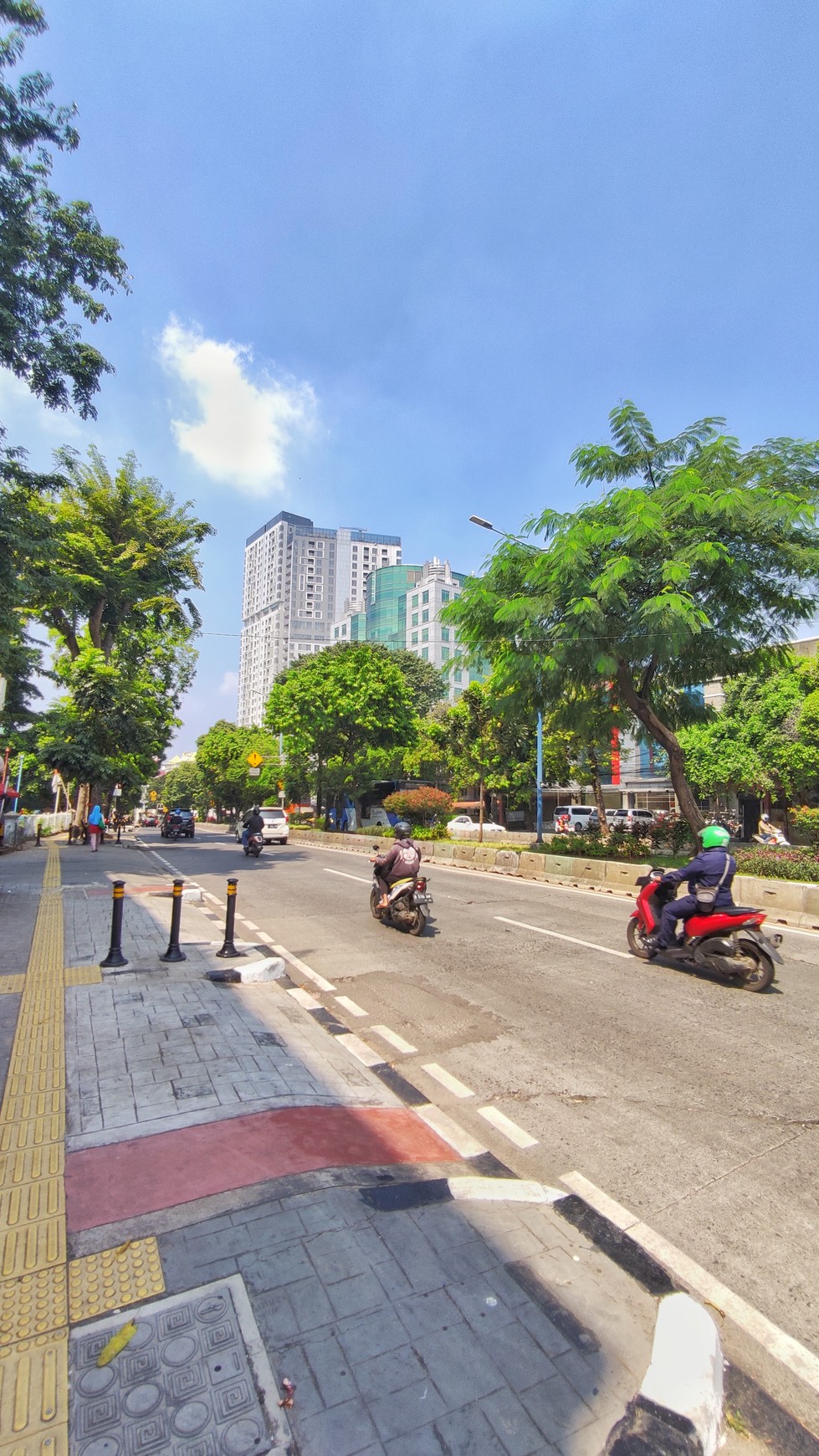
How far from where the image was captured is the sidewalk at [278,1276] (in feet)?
6.90

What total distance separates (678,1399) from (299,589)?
168960 millimetres

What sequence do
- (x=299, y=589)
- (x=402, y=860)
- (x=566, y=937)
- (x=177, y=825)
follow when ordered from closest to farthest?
(x=566, y=937)
(x=402, y=860)
(x=177, y=825)
(x=299, y=589)

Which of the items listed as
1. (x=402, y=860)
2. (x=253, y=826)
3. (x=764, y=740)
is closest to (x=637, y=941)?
(x=402, y=860)

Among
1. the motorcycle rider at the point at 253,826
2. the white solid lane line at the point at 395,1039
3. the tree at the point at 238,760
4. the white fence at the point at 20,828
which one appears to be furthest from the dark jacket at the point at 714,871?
the tree at the point at 238,760

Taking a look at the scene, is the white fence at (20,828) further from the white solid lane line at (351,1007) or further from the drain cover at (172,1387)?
the drain cover at (172,1387)

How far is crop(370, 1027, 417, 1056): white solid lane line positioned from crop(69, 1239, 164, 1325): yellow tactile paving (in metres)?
2.84

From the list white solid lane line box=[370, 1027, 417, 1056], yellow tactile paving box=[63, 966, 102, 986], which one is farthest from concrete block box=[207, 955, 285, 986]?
white solid lane line box=[370, 1027, 417, 1056]

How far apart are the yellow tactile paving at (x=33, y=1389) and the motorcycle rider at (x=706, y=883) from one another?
628 centimetres

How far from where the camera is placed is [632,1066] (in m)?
5.07

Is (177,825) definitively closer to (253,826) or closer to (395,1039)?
(253,826)

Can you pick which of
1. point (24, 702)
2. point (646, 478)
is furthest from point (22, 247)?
point (24, 702)

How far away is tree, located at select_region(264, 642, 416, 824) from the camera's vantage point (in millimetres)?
33969

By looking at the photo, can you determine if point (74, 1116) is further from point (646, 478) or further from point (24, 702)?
point (24, 702)

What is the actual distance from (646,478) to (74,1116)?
17104mm
